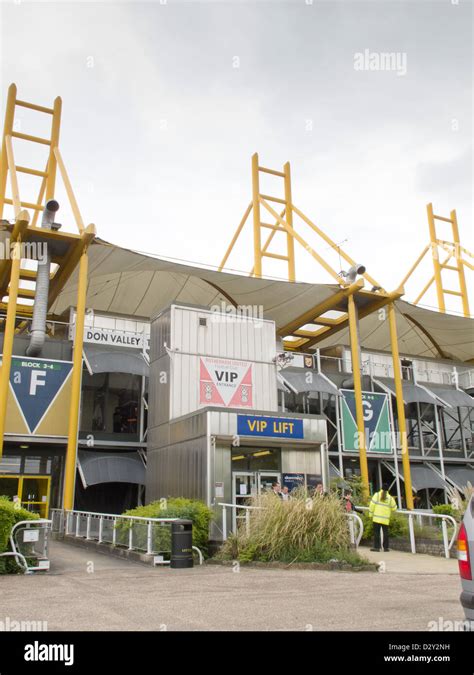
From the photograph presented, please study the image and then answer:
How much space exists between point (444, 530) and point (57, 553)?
29.9ft

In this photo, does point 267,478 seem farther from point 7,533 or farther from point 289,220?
point 289,220

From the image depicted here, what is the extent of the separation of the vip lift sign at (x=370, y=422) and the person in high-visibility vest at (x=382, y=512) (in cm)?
1285

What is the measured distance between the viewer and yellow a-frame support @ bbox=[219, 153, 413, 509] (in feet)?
85.6

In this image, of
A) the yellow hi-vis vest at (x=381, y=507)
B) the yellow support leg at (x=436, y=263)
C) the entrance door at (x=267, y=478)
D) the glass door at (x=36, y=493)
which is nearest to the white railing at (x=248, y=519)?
the yellow hi-vis vest at (x=381, y=507)

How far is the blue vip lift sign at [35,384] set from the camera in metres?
22.1

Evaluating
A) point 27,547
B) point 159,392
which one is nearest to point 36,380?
point 159,392

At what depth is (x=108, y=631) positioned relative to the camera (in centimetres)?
579

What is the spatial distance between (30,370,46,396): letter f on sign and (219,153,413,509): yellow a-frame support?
1203cm

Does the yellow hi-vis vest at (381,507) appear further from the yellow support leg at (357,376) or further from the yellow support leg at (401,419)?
the yellow support leg at (401,419)

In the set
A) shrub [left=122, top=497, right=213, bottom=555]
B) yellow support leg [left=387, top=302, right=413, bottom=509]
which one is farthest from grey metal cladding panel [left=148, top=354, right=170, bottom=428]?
yellow support leg [left=387, top=302, right=413, bottom=509]

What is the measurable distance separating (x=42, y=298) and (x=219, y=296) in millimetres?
13082

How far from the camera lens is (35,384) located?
22484 millimetres
